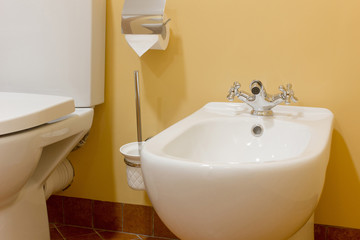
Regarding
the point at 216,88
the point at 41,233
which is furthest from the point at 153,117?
the point at 41,233

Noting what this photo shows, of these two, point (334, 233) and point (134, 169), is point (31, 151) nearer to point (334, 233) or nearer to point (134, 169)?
point (134, 169)

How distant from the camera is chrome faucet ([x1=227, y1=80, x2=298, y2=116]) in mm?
956

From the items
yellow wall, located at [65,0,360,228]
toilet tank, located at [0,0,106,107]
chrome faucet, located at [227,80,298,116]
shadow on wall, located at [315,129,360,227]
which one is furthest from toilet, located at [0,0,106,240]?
shadow on wall, located at [315,129,360,227]

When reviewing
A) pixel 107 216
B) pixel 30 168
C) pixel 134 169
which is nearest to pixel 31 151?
pixel 30 168

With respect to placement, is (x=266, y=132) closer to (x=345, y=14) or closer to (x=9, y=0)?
(x=345, y=14)

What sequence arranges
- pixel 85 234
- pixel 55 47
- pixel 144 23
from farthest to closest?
pixel 85 234 → pixel 55 47 → pixel 144 23

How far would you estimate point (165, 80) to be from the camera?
121 cm

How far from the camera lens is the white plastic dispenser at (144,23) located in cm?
106

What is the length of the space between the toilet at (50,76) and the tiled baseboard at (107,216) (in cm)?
12

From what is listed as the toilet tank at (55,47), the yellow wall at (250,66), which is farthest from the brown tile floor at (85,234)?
the toilet tank at (55,47)

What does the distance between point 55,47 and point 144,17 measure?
0.30 meters

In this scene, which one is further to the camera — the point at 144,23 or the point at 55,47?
the point at 55,47

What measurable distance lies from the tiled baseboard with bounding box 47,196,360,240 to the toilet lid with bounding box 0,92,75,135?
0.46 metres

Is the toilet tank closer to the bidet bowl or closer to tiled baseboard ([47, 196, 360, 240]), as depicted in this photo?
tiled baseboard ([47, 196, 360, 240])
